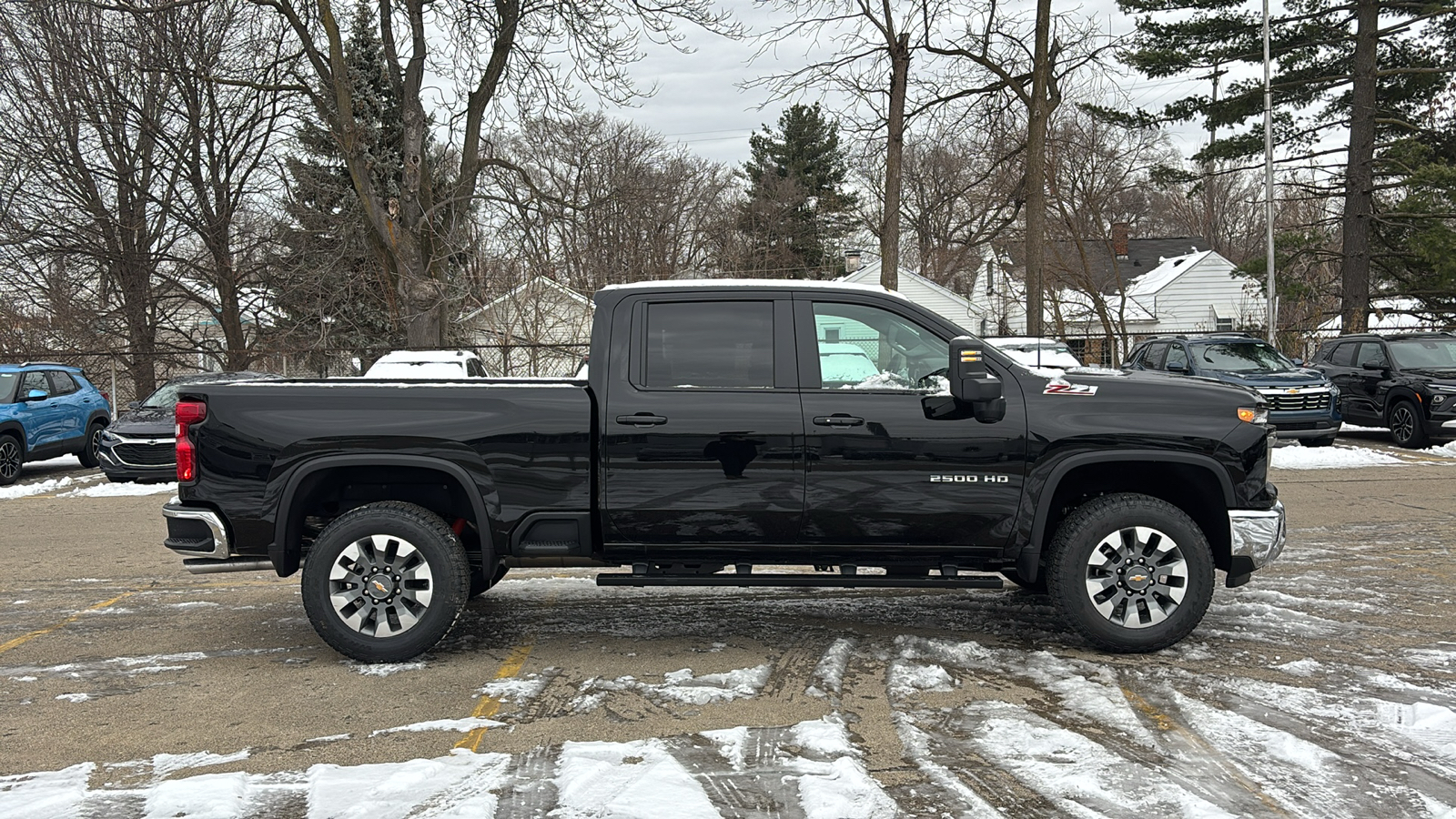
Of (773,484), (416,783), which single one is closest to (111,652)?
(416,783)

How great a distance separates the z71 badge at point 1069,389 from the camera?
5.45 m

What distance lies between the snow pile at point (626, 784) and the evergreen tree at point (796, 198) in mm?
47566

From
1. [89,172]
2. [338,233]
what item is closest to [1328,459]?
[338,233]

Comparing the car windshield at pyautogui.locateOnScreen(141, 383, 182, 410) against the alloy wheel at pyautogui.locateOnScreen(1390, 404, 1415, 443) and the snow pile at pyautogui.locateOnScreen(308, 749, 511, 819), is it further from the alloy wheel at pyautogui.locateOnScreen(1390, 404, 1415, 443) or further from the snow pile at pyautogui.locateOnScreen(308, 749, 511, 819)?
the alloy wheel at pyautogui.locateOnScreen(1390, 404, 1415, 443)

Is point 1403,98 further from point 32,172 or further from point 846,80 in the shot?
point 32,172

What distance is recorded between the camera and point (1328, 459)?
49.2 ft

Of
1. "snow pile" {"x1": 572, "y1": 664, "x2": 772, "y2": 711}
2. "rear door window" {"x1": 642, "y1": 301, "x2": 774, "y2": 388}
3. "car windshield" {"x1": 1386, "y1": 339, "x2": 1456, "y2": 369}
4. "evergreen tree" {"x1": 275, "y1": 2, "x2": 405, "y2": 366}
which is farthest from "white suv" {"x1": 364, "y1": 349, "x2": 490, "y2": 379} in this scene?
"car windshield" {"x1": 1386, "y1": 339, "x2": 1456, "y2": 369}

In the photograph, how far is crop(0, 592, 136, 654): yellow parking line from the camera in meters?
6.15

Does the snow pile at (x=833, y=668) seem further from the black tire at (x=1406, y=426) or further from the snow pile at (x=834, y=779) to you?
the black tire at (x=1406, y=426)

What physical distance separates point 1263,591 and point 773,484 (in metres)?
3.68

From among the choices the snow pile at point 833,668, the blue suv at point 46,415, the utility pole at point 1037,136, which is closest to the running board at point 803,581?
the snow pile at point 833,668

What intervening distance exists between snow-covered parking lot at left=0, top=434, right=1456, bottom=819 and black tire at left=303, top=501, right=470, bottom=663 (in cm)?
19

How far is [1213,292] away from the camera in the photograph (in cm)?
4934

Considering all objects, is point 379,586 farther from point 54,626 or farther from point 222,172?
point 222,172
